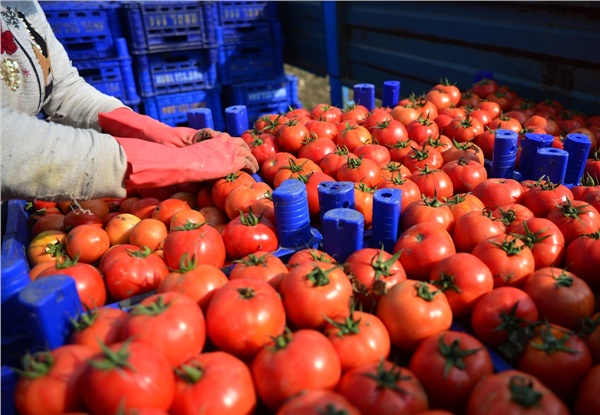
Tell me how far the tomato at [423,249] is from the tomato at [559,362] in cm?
43

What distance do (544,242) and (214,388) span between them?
1.22m

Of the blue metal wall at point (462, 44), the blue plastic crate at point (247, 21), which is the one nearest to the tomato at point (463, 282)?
the blue metal wall at point (462, 44)

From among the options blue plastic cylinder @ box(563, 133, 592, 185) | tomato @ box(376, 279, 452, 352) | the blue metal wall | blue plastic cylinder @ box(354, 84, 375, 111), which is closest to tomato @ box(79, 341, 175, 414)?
tomato @ box(376, 279, 452, 352)

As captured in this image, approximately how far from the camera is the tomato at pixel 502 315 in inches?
51.4

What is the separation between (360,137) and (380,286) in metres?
1.35

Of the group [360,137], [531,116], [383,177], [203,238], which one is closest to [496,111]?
[531,116]

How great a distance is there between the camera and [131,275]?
160 centimetres

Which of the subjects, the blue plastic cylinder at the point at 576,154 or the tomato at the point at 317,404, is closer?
the tomato at the point at 317,404

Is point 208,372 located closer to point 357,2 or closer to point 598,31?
point 598,31

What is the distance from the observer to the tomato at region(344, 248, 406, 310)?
1.45 m

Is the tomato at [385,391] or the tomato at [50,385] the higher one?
the tomato at [50,385]

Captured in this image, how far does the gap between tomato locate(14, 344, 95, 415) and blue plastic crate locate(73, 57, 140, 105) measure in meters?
4.37

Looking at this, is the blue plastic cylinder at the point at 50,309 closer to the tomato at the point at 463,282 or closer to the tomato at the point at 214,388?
the tomato at the point at 214,388

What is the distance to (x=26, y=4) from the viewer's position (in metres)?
2.16
